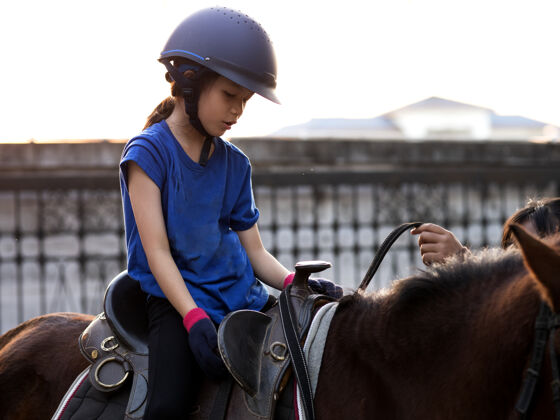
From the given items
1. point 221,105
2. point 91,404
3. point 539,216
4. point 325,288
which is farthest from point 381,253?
point 91,404

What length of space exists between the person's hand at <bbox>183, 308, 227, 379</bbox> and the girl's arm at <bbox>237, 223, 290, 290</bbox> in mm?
510

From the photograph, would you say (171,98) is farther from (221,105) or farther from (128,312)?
(128,312)

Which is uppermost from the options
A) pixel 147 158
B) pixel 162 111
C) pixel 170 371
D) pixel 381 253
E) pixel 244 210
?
pixel 162 111

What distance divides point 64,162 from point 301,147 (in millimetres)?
2685

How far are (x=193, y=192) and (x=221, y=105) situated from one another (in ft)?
0.97

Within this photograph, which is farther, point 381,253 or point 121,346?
point 381,253

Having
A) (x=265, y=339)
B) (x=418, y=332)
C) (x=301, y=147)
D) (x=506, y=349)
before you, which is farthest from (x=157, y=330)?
(x=301, y=147)

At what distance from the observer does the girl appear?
1.91m

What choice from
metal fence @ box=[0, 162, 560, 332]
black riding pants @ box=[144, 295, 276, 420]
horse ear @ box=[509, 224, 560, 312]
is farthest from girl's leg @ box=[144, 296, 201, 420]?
metal fence @ box=[0, 162, 560, 332]

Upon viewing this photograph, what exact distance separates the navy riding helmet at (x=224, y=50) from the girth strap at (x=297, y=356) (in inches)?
26.6

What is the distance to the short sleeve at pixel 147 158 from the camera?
1.99 m

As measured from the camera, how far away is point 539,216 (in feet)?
7.10

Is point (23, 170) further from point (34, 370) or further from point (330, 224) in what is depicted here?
point (34, 370)

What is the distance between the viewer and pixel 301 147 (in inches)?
309
